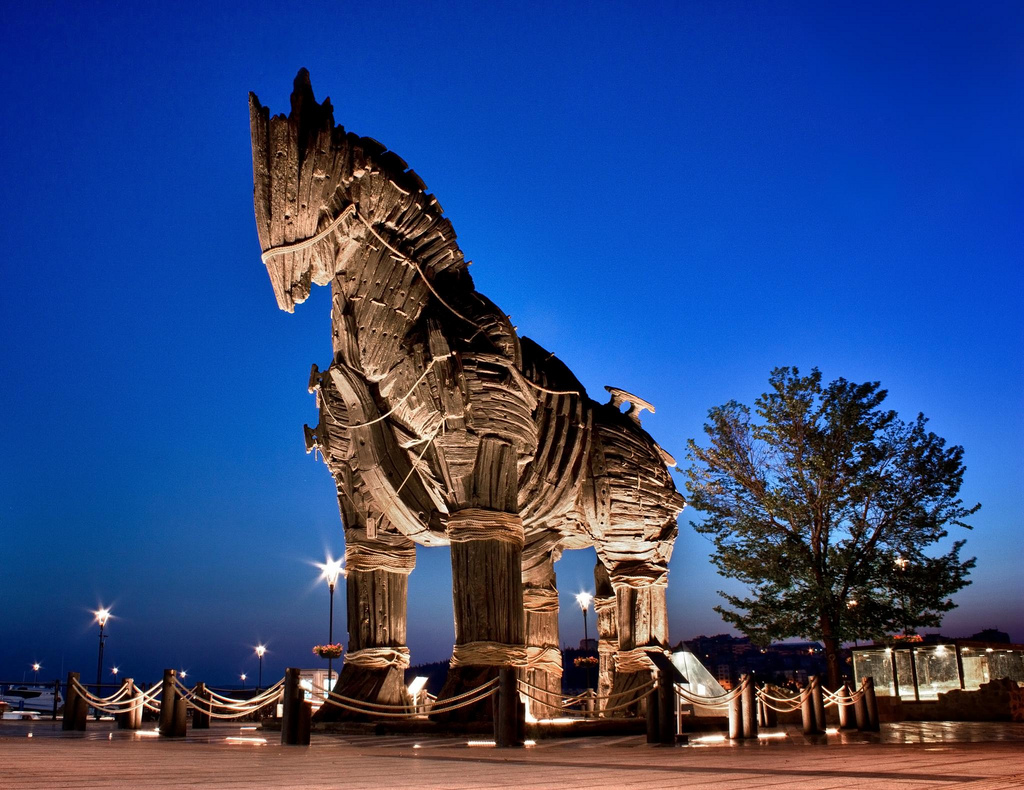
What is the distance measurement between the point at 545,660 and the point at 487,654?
3.11m

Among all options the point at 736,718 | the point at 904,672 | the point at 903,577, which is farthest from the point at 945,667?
the point at 736,718

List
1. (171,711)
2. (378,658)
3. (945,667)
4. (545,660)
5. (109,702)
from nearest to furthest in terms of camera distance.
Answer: (171,711)
(109,702)
(378,658)
(545,660)
(945,667)

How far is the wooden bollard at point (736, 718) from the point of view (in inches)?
380

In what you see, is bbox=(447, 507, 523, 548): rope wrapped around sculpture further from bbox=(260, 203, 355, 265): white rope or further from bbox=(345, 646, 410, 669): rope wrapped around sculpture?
bbox=(260, 203, 355, 265): white rope

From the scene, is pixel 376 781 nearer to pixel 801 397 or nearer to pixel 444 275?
pixel 444 275

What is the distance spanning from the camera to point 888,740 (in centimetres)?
1001

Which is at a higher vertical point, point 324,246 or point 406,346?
point 324,246

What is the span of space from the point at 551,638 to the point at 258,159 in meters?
6.90

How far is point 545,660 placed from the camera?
11734 mm

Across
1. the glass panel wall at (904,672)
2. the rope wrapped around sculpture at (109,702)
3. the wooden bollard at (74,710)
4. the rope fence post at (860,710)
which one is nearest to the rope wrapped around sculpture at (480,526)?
the rope wrapped around sculpture at (109,702)

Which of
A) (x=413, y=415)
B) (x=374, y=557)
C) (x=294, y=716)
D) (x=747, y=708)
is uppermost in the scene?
(x=413, y=415)

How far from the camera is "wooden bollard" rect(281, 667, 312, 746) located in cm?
775

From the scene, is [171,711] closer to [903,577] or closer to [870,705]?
[870,705]

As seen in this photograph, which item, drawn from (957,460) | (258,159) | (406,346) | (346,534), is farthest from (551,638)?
(957,460)
